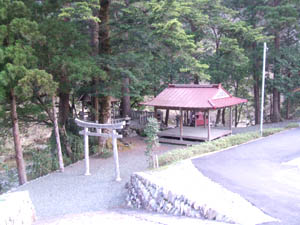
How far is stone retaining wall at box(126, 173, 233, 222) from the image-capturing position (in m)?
6.23

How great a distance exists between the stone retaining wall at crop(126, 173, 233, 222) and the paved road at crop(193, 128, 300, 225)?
122cm

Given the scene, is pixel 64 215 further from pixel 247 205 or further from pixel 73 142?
pixel 73 142

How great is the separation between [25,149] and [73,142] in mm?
2620

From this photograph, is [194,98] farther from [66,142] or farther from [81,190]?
[81,190]

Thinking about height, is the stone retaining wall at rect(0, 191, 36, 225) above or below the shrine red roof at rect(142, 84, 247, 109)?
below

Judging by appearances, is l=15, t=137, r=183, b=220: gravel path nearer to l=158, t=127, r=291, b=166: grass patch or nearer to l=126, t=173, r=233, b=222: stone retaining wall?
l=126, t=173, r=233, b=222: stone retaining wall

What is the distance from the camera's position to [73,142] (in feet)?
47.2

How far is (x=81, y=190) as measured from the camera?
32.3 ft

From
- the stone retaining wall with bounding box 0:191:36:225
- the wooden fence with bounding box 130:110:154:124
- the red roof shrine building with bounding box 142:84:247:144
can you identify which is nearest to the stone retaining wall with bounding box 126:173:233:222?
the stone retaining wall with bounding box 0:191:36:225

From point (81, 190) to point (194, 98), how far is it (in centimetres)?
781

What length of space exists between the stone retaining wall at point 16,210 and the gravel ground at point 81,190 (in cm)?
57

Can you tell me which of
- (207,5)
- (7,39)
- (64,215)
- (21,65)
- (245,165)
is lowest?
(64,215)

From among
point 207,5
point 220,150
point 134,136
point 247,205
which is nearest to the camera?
point 247,205

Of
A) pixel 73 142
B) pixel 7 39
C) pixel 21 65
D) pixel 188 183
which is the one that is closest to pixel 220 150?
pixel 188 183
